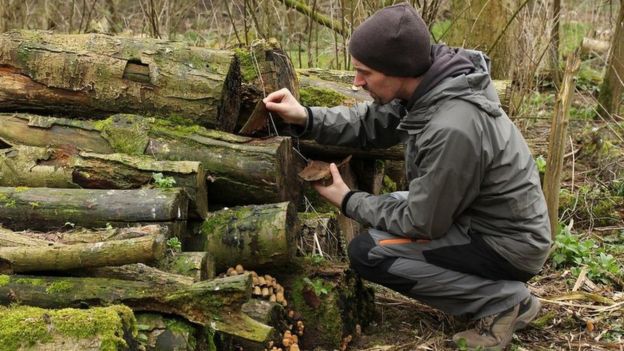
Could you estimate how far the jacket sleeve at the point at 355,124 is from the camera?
14.1 ft

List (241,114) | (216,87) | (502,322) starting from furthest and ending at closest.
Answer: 1. (241,114)
2. (216,87)
3. (502,322)

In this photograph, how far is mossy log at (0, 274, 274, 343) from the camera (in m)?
3.28

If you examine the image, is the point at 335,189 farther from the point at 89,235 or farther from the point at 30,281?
the point at 30,281

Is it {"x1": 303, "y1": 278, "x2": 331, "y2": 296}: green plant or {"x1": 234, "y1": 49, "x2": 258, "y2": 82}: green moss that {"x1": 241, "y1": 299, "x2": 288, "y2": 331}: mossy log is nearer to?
{"x1": 303, "y1": 278, "x2": 331, "y2": 296}: green plant

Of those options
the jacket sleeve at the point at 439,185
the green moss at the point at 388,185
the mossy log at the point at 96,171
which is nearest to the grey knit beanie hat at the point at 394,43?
the jacket sleeve at the point at 439,185

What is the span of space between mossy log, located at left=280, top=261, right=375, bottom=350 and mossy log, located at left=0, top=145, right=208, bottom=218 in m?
0.64

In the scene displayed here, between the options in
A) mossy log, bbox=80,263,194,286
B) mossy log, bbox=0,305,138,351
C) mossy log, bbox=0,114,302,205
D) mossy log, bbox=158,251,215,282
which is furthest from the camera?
mossy log, bbox=0,114,302,205

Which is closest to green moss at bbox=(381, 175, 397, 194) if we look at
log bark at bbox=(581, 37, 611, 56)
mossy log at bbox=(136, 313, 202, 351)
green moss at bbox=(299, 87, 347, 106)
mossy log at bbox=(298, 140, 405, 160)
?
mossy log at bbox=(298, 140, 405, 160)

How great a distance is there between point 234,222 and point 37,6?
651 cm

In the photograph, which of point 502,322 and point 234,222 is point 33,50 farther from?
point 502,322

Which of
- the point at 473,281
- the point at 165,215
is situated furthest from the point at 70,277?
the point at 473,281

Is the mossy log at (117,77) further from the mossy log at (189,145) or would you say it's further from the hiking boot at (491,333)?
the hiking boot at (491,333)

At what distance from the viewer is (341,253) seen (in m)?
4.62

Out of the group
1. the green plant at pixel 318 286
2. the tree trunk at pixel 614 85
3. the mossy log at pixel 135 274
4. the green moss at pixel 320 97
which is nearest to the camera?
the mossy log at pixel 135 274
